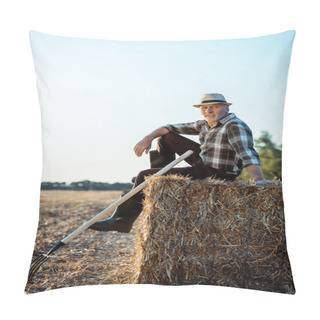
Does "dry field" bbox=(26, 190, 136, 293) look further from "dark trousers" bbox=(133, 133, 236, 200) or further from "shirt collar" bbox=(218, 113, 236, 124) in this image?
"shirt collar" bbox=(218, 113, 236, 124)

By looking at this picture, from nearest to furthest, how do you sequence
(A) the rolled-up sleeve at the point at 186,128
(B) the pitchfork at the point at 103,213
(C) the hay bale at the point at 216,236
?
(C) the hay bale at the point at 216,236 → (B) the pitchfork at the point at 103,213 → (A) the rolled-up sleeve at the point at 186,128

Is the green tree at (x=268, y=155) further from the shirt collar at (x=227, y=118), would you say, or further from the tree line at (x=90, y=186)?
the tree line at (x=90, y=186)

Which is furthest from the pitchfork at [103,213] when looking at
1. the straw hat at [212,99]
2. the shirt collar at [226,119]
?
the straw hat at [212,99]

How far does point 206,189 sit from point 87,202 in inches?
79.8

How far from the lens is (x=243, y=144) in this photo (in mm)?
3736

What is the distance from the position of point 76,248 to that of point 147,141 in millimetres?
1408

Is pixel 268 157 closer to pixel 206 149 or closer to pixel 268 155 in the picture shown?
pixel 268 155

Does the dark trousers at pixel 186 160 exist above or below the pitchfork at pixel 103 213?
above

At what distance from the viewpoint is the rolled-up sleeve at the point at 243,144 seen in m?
3.68

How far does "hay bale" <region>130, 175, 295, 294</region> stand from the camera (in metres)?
3.57

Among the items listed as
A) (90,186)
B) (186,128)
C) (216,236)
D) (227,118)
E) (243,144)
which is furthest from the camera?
(90,186)

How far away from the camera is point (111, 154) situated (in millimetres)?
4117

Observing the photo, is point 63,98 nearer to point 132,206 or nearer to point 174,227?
point 132,206

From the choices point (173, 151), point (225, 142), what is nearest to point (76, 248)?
point (173, 151)
